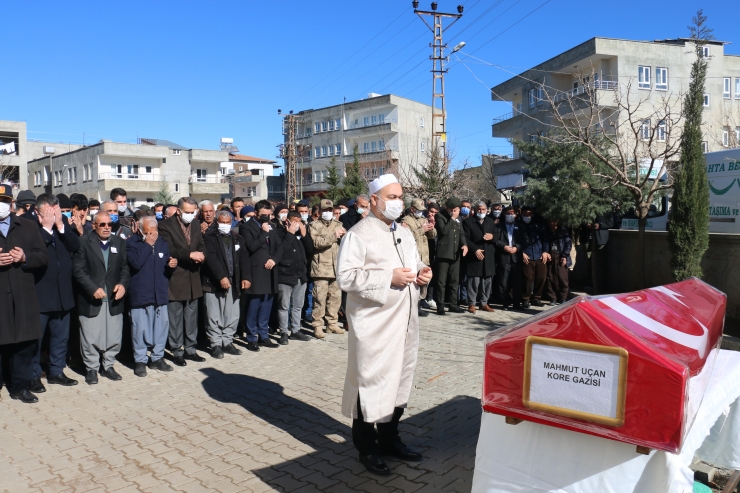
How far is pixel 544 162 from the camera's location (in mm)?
12469

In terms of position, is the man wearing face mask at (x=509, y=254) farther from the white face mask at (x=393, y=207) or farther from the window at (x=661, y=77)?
the window at (x=661, y=77)

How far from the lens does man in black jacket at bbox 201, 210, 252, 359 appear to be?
8203 mm

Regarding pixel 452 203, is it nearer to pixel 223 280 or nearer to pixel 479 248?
pixel 479 248

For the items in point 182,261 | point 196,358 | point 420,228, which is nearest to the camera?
point 182,261

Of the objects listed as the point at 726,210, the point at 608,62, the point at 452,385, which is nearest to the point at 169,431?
the point at 452,385

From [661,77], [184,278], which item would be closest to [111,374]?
[184,278]

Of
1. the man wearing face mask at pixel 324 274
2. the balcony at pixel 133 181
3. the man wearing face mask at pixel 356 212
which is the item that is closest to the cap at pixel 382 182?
the man wearing face mask at pixel 324 274

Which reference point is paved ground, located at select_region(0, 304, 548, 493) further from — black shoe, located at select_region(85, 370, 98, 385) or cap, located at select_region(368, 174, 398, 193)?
cap, located at select_region(368, 174, 398, 193)

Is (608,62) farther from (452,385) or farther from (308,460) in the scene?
(308,460)

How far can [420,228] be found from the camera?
10773 millimetres

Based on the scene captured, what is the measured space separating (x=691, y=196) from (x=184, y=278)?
797 cm

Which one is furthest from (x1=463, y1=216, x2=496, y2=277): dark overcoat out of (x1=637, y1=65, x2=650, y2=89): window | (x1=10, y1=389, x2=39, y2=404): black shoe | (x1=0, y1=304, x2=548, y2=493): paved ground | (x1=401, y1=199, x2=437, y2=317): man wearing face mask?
(x1=637, y1=65, x2=650, y2=89): window

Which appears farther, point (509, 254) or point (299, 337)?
point (509, 254)

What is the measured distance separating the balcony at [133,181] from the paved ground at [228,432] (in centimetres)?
5434
